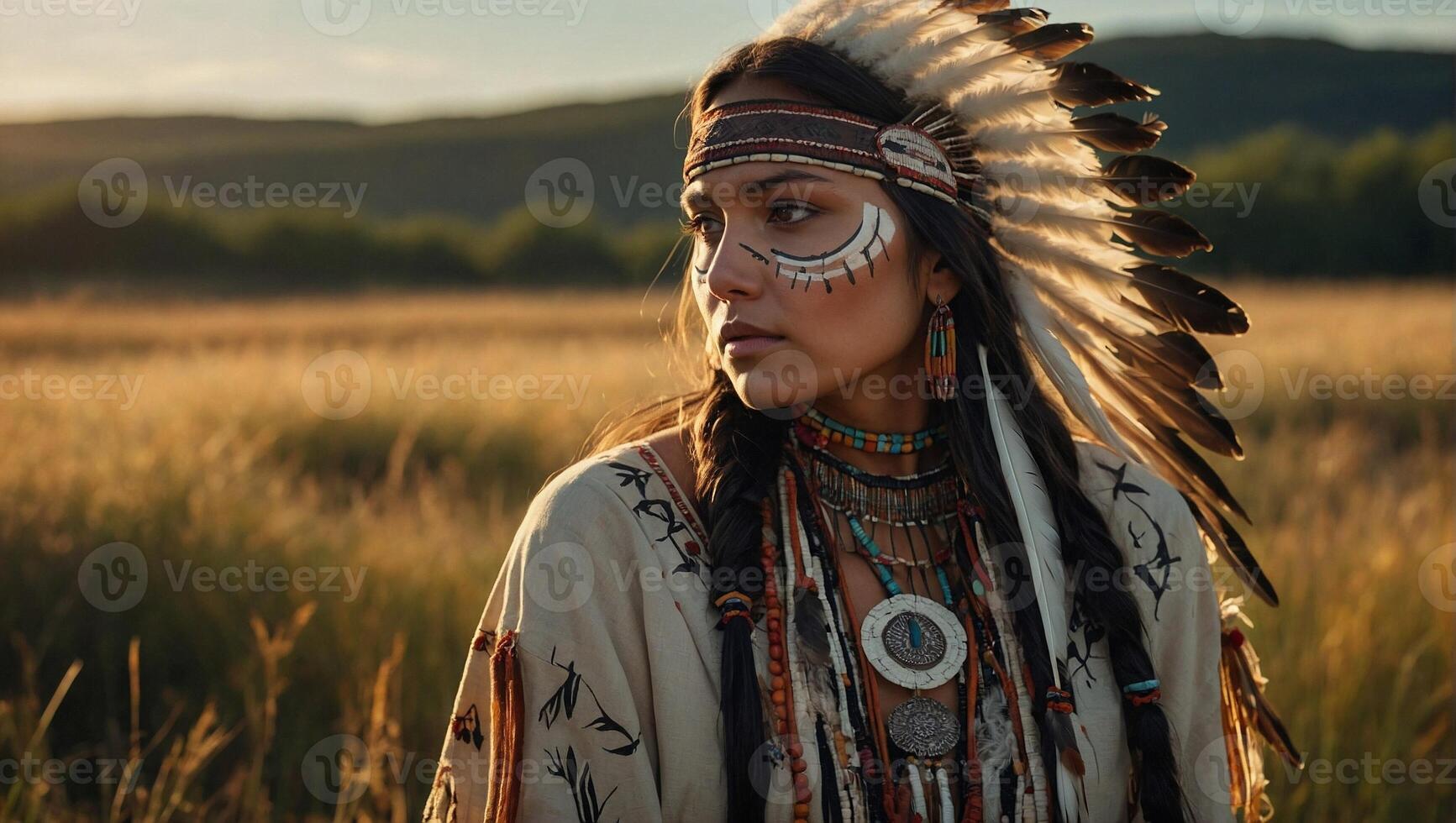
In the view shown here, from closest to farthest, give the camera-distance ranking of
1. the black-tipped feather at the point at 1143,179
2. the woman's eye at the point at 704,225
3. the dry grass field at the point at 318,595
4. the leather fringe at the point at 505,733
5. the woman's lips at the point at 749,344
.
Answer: the leather fringe at the point at 505,733 < the woman's lips at the point at 749,344 < the woman's eye at the point at 704,225 < the black-tipped feather at the point at 1143,179 < the dry grass field at the point at 318,595

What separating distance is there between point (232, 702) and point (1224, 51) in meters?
55.8

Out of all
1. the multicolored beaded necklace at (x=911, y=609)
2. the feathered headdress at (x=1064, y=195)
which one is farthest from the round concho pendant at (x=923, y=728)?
the feathered headdress at (x=1064, y=195)

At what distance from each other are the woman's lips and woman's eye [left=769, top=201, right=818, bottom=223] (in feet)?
0.76

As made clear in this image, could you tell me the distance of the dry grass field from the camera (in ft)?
11.7

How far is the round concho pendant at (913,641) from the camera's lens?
2182 millimetres

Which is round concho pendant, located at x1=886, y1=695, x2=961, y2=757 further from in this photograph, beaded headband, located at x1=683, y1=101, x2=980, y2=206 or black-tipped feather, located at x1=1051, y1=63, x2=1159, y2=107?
black-tipped feather, located at x1=1051, y1=63, x2=1159, y2=107

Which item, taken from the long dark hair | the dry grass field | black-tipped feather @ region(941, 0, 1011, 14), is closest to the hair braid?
the long dark hair

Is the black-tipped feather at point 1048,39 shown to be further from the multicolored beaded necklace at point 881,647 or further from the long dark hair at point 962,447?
the multicolored beaded necklace at point 881,647

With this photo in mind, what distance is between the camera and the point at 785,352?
7.22 ft

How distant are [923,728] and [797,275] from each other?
852 mm

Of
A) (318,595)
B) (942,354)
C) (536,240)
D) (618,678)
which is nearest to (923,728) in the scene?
(618,678)

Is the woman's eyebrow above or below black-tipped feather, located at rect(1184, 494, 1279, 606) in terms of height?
above

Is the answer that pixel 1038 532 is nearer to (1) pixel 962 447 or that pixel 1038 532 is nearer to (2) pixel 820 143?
(1) pixel 962 447

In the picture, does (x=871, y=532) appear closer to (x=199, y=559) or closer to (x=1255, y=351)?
(x=199, y=559)
